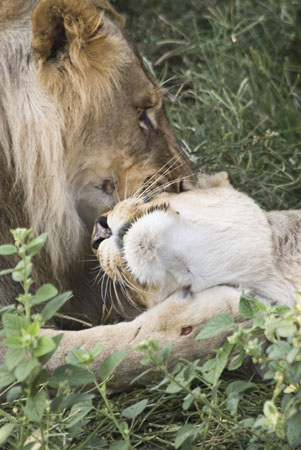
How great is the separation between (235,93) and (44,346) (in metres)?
2.50

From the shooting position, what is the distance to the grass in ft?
10.5

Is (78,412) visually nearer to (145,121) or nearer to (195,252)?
(195,252)

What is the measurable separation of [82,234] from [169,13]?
2.58m

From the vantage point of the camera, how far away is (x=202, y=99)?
369 cm

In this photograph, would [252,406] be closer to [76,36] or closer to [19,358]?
[19,358]

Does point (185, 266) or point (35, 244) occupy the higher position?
point (35, 244)

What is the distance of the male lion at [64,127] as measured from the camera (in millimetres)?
2352

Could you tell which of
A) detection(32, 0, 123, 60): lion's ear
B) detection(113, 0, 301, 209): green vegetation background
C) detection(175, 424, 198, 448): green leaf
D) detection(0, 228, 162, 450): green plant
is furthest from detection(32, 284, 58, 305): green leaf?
detection(113, 0, 301, 209): green vegetation background

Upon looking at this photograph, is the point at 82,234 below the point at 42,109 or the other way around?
below

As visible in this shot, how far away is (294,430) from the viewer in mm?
1589

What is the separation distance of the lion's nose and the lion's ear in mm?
470

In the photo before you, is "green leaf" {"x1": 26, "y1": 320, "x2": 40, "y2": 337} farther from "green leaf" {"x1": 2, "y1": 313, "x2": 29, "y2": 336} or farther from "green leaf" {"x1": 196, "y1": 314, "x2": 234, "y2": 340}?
"green leaf" {"x1": 196, "y1": 314, "x2": 234, "y2": 340}

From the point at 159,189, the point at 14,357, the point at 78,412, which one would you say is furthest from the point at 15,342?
the point at 159,189

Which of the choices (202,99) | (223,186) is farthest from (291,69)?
(223,186)
